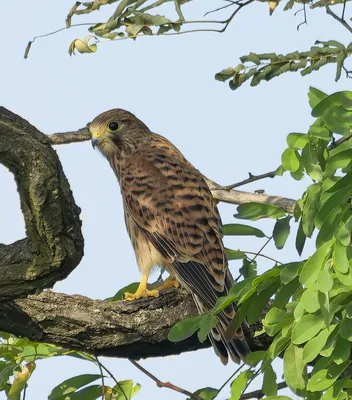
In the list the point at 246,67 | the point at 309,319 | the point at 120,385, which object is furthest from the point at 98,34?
the point at 309,319

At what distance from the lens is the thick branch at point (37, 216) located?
3127 mm

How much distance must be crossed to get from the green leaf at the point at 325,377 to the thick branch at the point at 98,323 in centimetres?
112

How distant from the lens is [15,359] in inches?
140

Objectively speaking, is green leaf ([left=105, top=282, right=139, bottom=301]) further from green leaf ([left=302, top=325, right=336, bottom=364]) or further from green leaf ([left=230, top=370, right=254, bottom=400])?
green leaf ([left=302, top=325, right=336, bottom=364])

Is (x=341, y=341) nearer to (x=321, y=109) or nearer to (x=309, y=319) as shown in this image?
(x=309, y=319)

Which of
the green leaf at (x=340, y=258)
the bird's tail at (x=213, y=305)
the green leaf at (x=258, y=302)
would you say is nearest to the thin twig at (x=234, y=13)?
the bird's tail at (x=213, y=305)

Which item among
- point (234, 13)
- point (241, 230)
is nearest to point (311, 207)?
point (241, 230)

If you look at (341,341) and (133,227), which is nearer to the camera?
(341,341)

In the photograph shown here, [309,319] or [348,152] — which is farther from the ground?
[348,152]

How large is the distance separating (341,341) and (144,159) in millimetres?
3004

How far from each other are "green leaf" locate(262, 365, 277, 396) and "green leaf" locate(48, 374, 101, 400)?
32.4 inches

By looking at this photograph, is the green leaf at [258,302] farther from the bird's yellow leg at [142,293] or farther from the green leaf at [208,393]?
the bird's yellow leg at [142,293]

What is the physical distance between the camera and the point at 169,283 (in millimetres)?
4910

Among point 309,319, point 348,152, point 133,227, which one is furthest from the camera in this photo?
point 133,227
